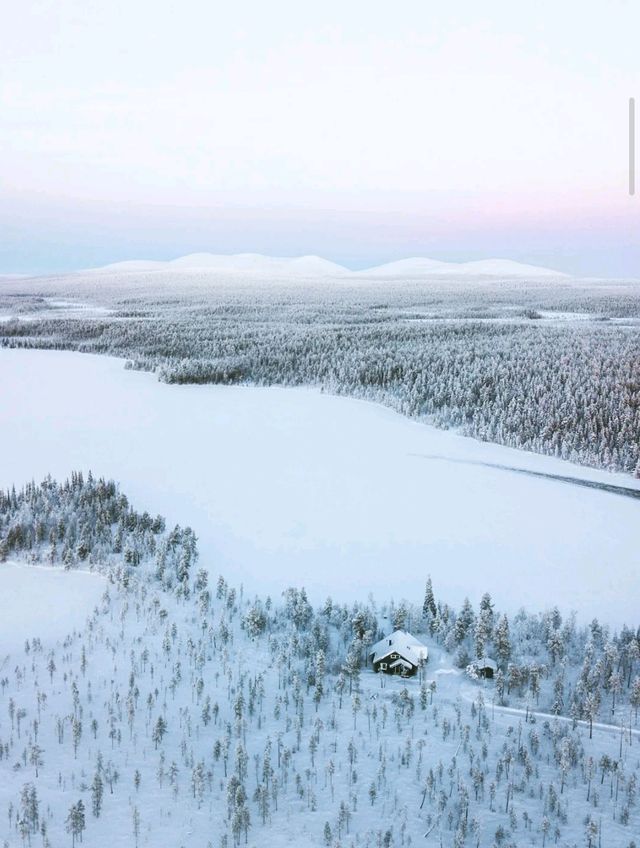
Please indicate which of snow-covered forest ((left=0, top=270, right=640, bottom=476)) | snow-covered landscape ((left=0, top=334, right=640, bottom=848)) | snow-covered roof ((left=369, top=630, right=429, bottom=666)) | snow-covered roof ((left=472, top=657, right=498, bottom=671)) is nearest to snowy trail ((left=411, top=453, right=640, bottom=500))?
snow-covered landscape ((left=0, top=334, right=640, bottom=848))

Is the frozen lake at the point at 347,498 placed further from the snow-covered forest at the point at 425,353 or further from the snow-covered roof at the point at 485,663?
the snow-covered roof at the point at 485,663

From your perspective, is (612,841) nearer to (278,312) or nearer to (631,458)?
(631,458)

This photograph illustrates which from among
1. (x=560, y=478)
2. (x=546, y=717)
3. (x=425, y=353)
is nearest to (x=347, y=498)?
(x=560, y=478)

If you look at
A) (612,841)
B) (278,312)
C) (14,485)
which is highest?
(278,312)

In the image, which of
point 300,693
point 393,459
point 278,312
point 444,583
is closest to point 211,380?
point 393,459

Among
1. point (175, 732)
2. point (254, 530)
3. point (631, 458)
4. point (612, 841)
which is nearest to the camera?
point (612, 841)

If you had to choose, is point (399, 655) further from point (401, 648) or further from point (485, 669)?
point (485, 669)
